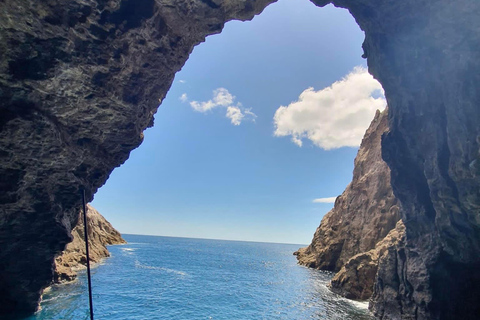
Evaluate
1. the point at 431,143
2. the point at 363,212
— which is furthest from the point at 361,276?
the point at 363,212

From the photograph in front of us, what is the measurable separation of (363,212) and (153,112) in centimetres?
5044

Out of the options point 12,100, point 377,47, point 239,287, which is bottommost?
point 239,287

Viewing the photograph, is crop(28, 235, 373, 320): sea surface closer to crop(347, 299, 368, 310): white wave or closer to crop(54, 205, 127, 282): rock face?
crop(347, 299, 368, 310): white wave

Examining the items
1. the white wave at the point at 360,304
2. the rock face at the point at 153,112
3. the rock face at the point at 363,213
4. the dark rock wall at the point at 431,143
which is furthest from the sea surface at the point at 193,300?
the rock face at the point at 363,213

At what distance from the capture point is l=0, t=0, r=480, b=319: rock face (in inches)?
632

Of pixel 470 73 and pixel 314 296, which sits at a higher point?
pixel 470 73

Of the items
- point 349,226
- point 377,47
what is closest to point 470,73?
point 377,47

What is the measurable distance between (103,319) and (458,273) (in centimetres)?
3214

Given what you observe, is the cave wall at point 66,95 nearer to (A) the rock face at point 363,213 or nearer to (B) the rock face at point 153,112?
(B) the rock face at point 153,112

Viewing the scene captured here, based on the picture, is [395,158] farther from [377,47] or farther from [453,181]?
[377,47]

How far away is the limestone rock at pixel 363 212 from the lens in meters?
49.7

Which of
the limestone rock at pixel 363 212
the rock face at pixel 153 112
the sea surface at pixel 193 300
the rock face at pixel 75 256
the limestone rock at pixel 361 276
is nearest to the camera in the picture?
the rock face at pixel 153 112

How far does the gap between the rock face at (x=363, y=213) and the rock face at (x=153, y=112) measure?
19132 millimetres

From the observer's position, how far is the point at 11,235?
21.2 meters
